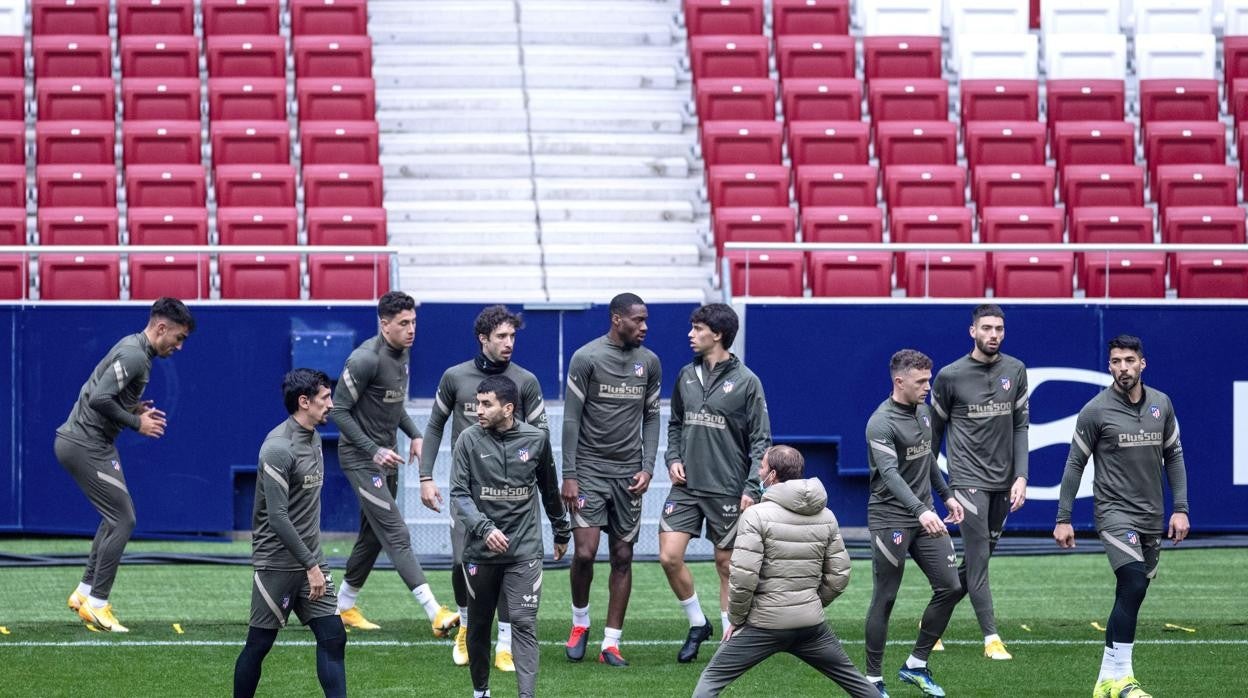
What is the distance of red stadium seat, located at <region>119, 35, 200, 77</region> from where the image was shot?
59.4 feet

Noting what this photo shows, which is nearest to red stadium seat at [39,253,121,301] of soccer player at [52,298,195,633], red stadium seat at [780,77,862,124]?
soccer player at [52,298,195,633]

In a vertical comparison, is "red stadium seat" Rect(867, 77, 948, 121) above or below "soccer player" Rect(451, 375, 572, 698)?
above

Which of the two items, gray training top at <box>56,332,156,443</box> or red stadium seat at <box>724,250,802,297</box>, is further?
red stadium seat at <box>724,250,802,297</box>

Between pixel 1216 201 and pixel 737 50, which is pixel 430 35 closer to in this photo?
pixel 737 50

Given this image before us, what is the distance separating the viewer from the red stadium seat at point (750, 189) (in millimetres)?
16953

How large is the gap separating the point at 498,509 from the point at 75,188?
9665 mm

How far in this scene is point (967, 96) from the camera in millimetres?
18359

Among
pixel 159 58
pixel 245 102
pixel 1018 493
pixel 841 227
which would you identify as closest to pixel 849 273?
pixel 841 227

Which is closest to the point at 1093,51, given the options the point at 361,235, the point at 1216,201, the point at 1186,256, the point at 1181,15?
the point at 1181,15

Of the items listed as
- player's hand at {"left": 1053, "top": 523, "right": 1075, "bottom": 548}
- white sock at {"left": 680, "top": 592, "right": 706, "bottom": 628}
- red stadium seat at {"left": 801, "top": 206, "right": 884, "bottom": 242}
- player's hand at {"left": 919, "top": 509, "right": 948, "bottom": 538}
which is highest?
red stadium seat at {"left": 801, "top": 206, "right": 884, "bottom": 242}

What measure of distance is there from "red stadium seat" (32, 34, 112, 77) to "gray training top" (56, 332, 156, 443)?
330 inches

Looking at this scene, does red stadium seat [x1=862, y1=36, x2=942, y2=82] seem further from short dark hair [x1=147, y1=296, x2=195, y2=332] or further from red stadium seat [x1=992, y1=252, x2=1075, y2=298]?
short dark hair [x1=147, y1=296, x2=195, y2=332]

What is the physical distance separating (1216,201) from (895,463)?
30.5 feet

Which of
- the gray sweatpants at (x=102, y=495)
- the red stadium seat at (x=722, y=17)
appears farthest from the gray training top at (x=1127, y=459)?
the red stadium seat at (x=722, y=17)
